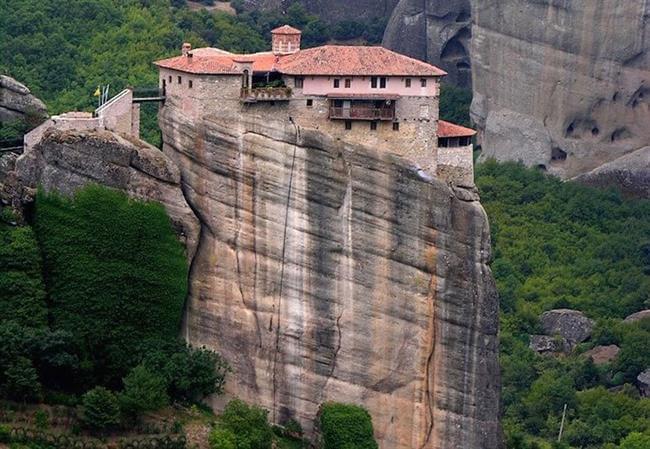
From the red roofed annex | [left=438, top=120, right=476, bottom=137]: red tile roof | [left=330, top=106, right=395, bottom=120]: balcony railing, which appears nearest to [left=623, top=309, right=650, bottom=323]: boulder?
[left=438, top=120, right=476, bottom=137]: red tile roof

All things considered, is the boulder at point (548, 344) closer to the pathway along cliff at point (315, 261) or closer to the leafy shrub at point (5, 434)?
the pathway along cliff at point (315, 261)

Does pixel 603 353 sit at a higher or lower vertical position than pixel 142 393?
lower

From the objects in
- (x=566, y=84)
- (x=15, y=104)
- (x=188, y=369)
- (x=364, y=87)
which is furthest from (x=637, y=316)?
(x=15, y=104)

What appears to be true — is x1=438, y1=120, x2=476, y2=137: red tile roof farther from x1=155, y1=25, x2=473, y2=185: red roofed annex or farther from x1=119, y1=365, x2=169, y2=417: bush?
x1=119, y1=365, x2=169, y2=417: bush

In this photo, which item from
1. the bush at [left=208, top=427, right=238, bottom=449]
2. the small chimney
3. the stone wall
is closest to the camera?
the bush at [left=208, top=427, right=238, bottom=449]

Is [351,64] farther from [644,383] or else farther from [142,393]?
[644,383]

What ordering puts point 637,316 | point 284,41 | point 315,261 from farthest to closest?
point 637,316 → point 284,41 → point 315,261

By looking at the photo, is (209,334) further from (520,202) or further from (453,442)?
(520,202)
